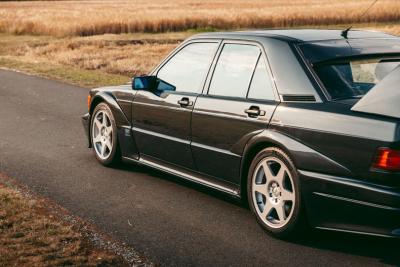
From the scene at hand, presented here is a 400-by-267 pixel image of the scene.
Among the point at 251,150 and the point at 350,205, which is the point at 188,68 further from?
the point at 350,205

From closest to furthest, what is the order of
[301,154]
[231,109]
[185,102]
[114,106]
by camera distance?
1. [301,154]
2. [231,109]
3. [185,102]
4. [114,106]

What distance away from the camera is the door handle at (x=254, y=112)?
5547mm

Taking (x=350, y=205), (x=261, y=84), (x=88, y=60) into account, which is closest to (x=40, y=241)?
(x=261, y=84)

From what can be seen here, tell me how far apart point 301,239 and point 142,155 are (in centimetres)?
237

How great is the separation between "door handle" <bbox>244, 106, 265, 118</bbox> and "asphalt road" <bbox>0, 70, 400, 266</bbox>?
87 centimetres

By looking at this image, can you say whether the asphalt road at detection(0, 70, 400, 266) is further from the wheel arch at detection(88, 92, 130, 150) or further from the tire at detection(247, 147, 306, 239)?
the wheel arch at detection(88, 92, 130, 150)

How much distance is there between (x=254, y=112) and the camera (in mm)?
5602

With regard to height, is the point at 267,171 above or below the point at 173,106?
below

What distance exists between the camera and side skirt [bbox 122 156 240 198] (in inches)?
236

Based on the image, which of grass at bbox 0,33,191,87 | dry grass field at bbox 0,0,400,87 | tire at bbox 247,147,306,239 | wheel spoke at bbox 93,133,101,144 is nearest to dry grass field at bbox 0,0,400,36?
dry grass field at bbox 0,0,400,87

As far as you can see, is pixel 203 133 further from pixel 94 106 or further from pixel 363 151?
pixel 94 106

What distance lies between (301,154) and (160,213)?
1.54m

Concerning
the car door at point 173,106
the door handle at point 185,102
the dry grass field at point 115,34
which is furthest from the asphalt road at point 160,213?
the dry grass field at point 115,34

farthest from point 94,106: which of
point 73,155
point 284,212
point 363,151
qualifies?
point 363,151
